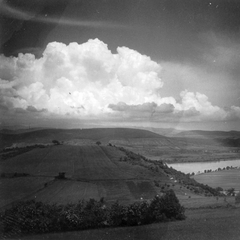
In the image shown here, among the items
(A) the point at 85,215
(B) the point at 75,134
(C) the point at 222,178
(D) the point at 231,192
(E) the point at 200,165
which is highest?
(B) the point at 75,134

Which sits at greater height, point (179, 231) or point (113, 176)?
point (113, 176)

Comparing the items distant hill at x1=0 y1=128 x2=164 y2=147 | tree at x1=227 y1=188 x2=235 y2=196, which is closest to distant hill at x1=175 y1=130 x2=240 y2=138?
distant hill at x1=0 y1=128 x2=164 y2=147

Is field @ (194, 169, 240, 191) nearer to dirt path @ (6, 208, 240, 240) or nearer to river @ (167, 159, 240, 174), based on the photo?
river @ (167, 159, 240, 174)

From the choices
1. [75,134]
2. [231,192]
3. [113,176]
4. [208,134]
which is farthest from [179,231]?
[75,134]

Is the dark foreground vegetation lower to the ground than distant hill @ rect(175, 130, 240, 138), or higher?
lower

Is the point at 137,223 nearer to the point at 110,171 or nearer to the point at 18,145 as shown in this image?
the point at 110,171

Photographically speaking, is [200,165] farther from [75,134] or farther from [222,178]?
[75,134]

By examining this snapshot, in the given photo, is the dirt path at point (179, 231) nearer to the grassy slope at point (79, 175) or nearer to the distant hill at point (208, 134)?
the grassy slope at point (79, 175)
